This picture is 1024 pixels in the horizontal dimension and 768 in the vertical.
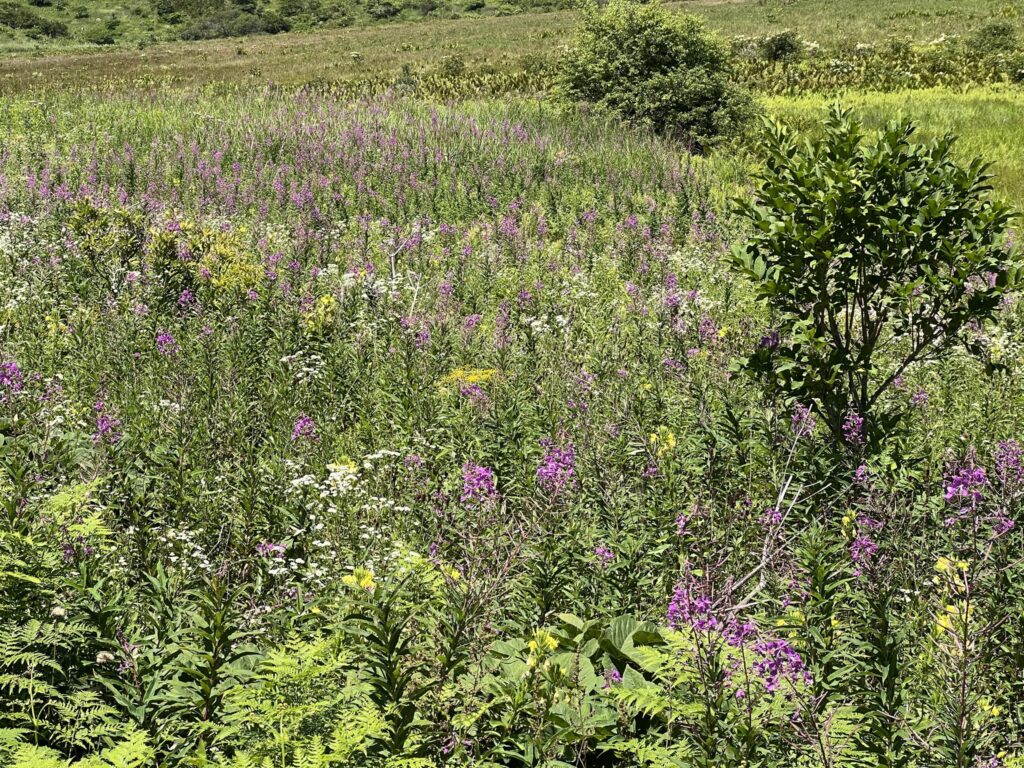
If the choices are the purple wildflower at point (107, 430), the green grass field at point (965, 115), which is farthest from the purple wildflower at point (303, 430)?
the green grass field at point (965, 115)

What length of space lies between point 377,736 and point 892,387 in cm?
508

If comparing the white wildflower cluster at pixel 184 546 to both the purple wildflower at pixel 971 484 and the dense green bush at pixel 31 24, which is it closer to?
the purple wildflower at pixel 971 484

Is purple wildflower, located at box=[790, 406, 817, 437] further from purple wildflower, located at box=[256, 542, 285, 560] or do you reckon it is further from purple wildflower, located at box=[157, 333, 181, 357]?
purple wildflower, located at box=[157, 333, 181, 357]

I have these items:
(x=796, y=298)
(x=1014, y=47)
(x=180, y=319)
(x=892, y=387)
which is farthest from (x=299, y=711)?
(x=1014, y=47)

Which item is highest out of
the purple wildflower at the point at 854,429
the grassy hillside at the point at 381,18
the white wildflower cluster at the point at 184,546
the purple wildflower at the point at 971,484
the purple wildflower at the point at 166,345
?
the grassy hillside at the point at 381,18

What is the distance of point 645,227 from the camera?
10492 mm

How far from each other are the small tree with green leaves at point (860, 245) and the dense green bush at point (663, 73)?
12.6 metres

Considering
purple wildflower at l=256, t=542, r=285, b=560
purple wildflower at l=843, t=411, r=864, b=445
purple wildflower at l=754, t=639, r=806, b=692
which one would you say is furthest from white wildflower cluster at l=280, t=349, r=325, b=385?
purple wildflower at l=754, t=639, r=806, b=692

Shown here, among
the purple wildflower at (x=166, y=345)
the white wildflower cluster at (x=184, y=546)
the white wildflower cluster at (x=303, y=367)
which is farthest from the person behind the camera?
the purple wildflower at (x=166, y=345)

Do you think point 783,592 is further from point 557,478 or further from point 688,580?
point 557,478

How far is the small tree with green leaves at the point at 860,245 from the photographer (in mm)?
4805

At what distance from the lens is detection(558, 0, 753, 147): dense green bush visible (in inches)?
677

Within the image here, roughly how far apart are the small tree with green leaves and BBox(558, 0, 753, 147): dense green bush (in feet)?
41.3

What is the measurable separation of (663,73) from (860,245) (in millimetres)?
14448
